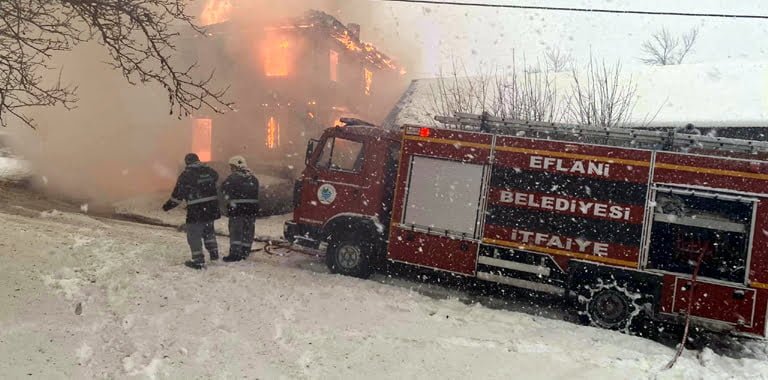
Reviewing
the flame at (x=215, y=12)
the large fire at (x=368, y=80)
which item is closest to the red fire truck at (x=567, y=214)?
the large fire at (x=368, y=80)

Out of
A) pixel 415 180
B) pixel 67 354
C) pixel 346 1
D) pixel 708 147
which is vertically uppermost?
pixel 346 1

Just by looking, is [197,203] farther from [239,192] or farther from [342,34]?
[342,34]

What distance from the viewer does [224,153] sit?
2400cm

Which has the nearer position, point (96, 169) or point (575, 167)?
point (575, 167)

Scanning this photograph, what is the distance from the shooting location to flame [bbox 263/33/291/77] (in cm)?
2320

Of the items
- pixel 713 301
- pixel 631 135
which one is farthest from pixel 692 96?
pixel 713 301

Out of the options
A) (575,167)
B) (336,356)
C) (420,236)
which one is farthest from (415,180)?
(336,356)

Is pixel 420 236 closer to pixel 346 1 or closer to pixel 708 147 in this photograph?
pixel 708 147

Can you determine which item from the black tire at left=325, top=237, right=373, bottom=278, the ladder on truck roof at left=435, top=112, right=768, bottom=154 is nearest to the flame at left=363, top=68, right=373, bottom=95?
the ladder on truck roof at left=435, top=112, right=768, bottom=154

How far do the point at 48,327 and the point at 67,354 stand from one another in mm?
530

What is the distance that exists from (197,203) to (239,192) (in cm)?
71

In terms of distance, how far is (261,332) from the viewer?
4.53 meters

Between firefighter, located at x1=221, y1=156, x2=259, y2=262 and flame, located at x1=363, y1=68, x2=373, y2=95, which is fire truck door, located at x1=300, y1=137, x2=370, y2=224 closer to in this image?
firefighter, located at x1=221, y1=156, x2=259, y2=262

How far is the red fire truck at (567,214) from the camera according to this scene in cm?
578
